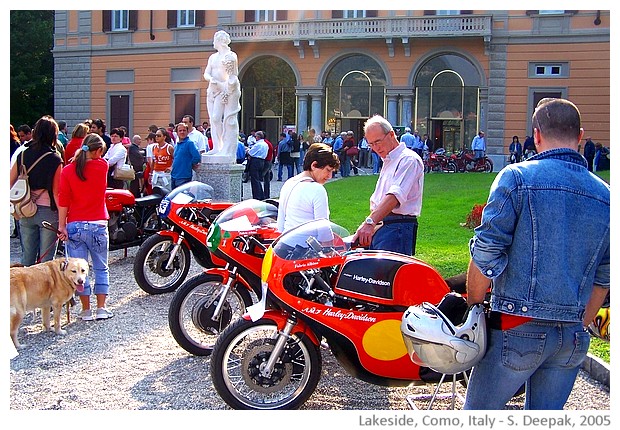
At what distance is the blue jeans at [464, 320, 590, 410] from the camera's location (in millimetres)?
3076

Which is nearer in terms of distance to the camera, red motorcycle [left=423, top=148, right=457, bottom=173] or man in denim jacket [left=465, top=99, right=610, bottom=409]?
man in denim jacket [left=465, top=99, right=610, bottom=409]

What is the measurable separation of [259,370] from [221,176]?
7.56 m

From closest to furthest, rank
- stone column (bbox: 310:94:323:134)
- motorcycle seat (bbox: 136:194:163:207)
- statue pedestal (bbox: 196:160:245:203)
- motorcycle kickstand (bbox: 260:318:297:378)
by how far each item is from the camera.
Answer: motorcycle kickstand (bbox: 260:318:297:378) → motorcycle seat (bbox: 136:194:163:207) → statue pedestal (bbox: 196:160:245:203) → stone column (bbox: 310:94:323:134)

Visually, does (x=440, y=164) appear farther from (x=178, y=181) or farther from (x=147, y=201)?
(x=147, y=201)

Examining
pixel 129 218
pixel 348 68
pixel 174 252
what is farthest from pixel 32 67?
pixel 174 252

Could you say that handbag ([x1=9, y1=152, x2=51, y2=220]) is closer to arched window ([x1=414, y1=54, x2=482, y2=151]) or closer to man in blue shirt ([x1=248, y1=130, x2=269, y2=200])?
man in blue shirt ([x1=248, y1=130, x2=269, y2=200])

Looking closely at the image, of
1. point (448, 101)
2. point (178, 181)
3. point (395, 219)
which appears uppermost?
point (448, 101)

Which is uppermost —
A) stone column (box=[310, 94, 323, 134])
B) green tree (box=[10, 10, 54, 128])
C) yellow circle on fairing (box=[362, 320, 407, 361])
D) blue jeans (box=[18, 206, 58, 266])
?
green tree (box=[10, 10, 54, 128])

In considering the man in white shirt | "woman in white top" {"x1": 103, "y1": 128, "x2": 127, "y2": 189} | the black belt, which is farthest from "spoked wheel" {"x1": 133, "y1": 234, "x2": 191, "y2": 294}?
"woman in white top" {"x1": 103, "y1": 128, "x2": 127, "y2": 189}

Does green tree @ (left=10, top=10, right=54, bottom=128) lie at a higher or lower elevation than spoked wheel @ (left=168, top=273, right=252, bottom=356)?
higher

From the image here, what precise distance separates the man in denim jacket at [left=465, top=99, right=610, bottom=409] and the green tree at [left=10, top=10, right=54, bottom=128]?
38.2 m

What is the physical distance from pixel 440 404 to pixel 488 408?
5.94ft

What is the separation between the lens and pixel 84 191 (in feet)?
23.1

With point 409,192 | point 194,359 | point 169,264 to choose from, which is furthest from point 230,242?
point 169,264
